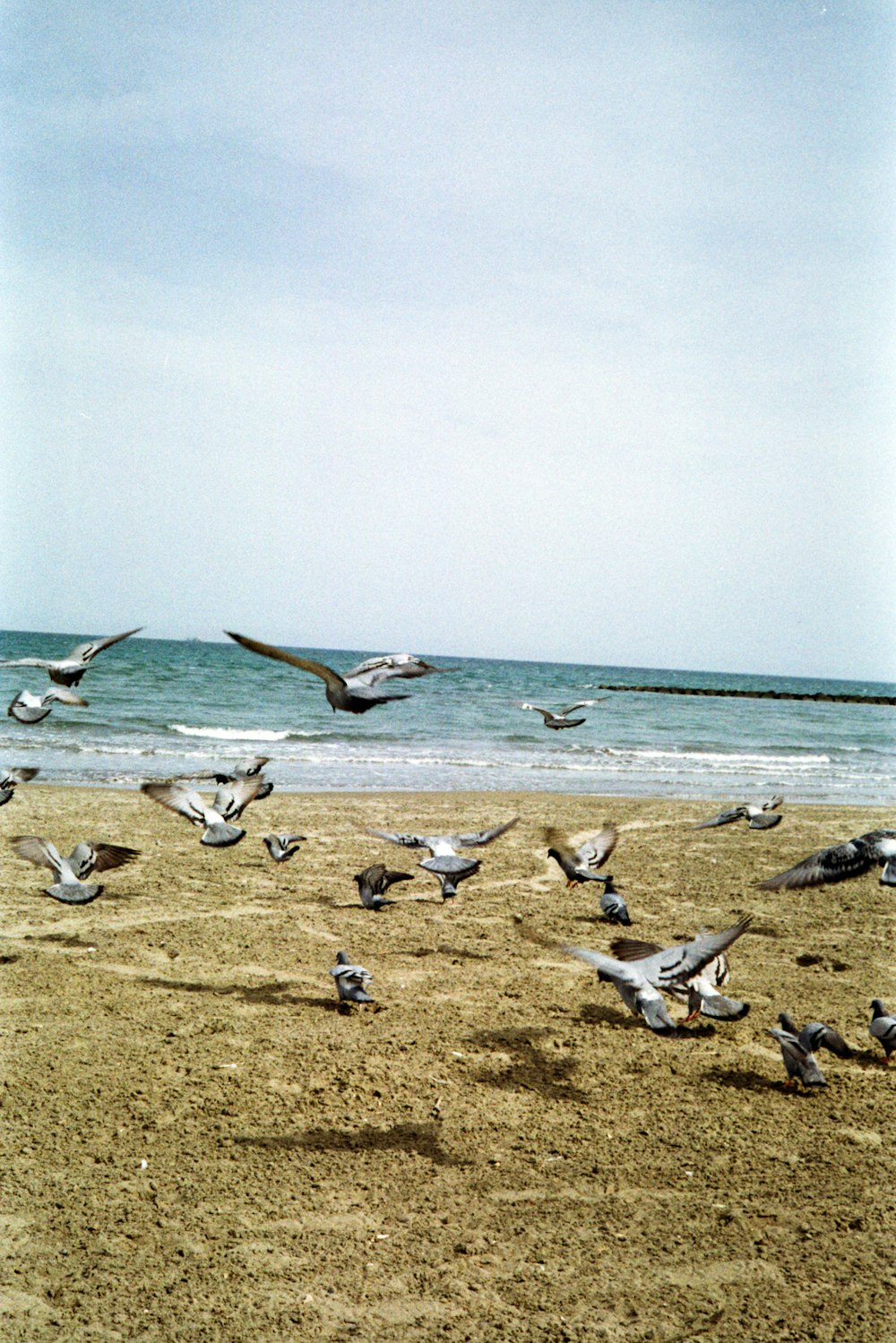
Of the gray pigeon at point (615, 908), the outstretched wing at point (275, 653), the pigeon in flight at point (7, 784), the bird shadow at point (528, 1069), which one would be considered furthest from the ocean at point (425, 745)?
the outstretched wing at point (275, 653)

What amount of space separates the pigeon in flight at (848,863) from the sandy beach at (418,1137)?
116 cm

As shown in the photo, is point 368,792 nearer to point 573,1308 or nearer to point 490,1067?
point 490,1067

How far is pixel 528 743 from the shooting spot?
2606cm

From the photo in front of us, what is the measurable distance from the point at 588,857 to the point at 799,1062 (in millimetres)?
3578

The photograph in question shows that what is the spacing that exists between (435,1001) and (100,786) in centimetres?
1047

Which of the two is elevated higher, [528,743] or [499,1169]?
[499,1169]

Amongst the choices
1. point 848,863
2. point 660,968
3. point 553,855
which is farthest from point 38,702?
point 848,863

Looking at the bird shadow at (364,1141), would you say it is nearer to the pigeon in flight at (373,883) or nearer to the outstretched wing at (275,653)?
the outstretched wing at (275,653)

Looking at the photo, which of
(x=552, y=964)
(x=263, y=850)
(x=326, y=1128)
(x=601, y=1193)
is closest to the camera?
(x=601, y=1193)

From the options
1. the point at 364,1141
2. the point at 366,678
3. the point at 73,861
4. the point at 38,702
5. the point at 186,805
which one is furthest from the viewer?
the point at 186,805

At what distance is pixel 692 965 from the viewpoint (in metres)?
5.06

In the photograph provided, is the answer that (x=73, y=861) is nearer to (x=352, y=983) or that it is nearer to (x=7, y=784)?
(x=7, y=784)

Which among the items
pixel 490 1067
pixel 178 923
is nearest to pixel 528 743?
pixel 178 923

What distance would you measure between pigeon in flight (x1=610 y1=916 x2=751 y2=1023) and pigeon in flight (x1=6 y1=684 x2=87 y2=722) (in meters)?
3.33
